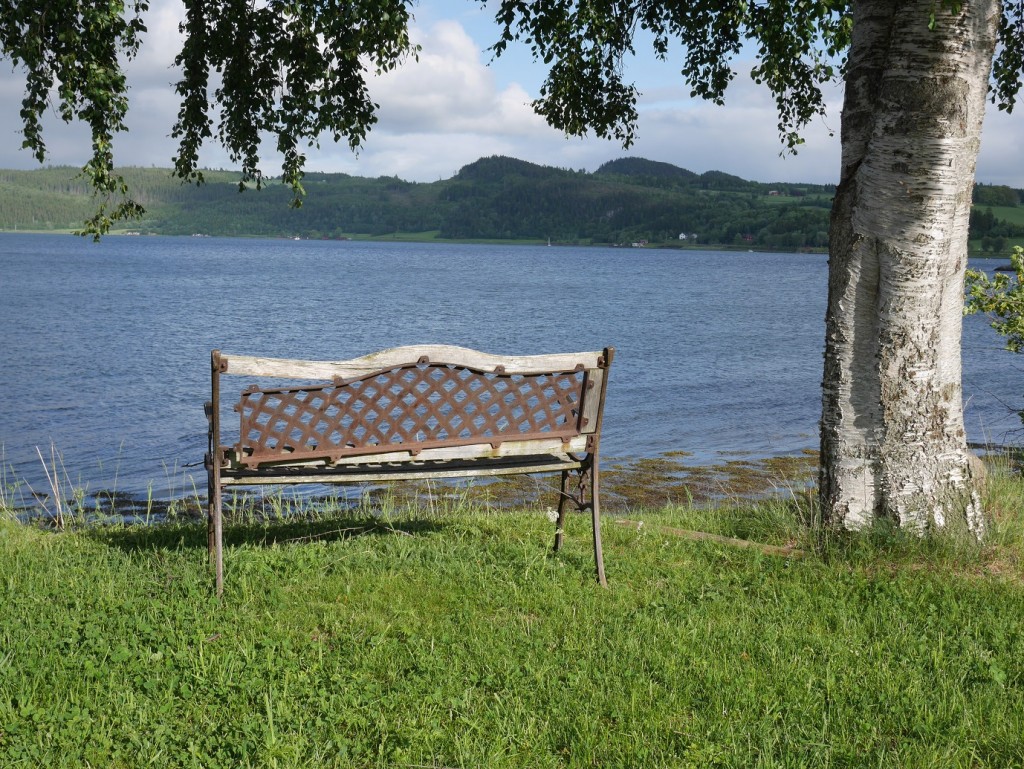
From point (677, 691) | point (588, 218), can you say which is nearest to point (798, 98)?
point (677, 691)

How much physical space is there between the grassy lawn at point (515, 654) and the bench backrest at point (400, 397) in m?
0.70

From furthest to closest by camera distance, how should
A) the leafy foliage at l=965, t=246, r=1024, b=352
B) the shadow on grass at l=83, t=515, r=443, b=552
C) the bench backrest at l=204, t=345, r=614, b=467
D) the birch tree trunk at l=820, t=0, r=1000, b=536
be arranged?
the leafy foliage at l=965, t=246, r=1024, b=352, the shadow on grass at l=83, t=515, r=443, b=552, the birch tree trunk at l=820, t=0, r=1000, b=536, the bench backrest at l=204, t=345, r=614, b=467

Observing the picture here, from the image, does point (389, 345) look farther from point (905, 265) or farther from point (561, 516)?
point (905, 265)

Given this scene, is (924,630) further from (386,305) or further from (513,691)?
(386,305)

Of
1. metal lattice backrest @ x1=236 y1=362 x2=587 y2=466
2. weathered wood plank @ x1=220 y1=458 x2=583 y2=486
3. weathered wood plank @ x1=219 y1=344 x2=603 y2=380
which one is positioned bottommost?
weathered wood plank @ x1=220 y1=458 x2=583 y2=486

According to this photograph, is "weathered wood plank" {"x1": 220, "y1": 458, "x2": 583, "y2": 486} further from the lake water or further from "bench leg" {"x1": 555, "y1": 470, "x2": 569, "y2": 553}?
the lake water

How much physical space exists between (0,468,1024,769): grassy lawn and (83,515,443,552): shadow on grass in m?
0.19

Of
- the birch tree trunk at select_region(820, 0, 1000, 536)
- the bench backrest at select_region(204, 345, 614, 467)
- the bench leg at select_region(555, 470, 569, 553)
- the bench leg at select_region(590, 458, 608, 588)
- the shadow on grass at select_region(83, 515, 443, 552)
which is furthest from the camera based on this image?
the shadow on grass at select_region(83, 515, 443, 552)

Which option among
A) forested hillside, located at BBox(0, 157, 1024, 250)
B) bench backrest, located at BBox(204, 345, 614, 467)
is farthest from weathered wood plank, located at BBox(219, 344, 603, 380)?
forested hillside, located at BBox(0, 157, 1024, 250)

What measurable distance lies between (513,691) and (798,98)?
9.53 meters

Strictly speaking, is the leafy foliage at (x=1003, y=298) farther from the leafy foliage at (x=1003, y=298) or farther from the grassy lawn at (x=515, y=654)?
the grassy lawn at (x=515, y=654)

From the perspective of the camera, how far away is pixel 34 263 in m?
96.4

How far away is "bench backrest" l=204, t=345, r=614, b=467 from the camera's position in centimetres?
528

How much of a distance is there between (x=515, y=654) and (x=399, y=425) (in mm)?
1714
